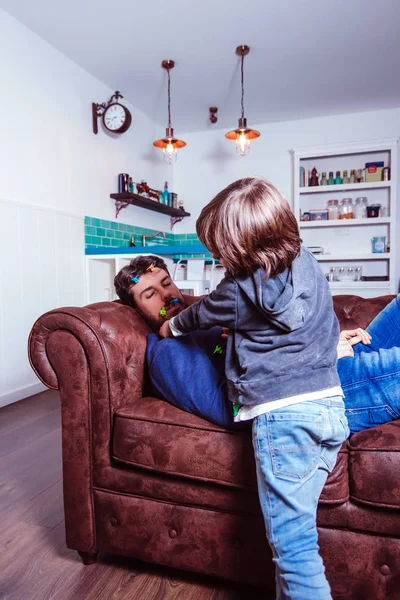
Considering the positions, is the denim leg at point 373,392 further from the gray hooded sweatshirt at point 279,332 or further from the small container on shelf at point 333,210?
the small container on shelf at point 333,210

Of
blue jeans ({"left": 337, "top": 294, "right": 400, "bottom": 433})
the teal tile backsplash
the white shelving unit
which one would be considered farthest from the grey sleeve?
the white shelving unit

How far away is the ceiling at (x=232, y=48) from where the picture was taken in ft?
9.78

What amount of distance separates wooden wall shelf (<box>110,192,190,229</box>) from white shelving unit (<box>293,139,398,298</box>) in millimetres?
1449

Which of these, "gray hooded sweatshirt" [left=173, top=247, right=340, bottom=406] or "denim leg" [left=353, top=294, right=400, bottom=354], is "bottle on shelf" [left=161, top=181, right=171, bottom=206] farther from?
"gray hooded sweatshirt" [left=173, top=247, right=340, bottom=406]

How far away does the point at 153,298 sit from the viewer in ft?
5.07

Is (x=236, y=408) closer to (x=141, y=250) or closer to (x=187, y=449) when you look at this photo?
(x=187, y=449)

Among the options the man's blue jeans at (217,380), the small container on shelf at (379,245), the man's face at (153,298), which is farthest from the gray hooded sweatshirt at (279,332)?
the small container on shelf at (379,245)

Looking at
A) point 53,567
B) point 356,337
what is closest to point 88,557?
point 53,567

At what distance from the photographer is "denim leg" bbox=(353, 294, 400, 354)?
1.43m

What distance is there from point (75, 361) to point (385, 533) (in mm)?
931

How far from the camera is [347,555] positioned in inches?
41.9

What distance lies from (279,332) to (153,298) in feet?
2.12

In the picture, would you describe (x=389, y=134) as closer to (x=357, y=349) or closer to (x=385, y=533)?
(x=357, y=349)

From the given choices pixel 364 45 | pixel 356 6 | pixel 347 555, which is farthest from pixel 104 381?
pixel 364 45
